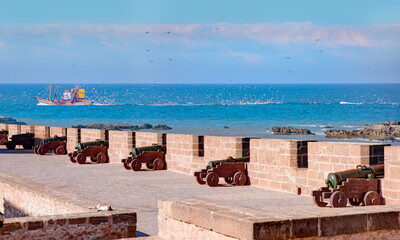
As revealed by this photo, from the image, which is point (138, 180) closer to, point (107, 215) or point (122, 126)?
point (107, 215)

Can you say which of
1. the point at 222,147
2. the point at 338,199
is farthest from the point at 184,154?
the point at 338,199

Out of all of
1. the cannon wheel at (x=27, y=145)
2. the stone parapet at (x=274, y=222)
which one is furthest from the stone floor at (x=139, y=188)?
the cannon wheel at (x=27, y=145)

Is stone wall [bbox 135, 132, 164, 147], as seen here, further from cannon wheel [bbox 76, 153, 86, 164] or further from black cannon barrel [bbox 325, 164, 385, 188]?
black cannon barrel [bbox 325, 164, 385, 188]

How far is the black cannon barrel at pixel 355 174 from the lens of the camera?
9.41 metres

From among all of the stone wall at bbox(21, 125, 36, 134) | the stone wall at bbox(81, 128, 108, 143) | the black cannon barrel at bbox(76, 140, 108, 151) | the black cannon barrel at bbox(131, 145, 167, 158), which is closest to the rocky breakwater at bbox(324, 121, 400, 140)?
the stone wall at bbox(21, 125, 36, 134)

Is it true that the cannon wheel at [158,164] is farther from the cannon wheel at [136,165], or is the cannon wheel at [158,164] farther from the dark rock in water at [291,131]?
the dark rock in water at [291,131]

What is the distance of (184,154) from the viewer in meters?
14.7

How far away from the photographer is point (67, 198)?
8.54 m

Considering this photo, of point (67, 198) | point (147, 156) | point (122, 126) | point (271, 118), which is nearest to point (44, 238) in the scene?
point (67, 198)

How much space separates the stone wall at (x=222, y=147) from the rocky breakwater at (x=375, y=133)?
41329 millimetres

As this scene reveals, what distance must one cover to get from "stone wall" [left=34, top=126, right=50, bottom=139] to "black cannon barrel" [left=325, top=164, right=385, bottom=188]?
14.6 m

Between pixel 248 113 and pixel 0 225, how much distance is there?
305 ft

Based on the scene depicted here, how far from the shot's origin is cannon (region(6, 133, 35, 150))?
22.7 metres

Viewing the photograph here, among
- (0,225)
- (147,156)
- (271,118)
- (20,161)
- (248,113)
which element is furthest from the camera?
(248,113)
